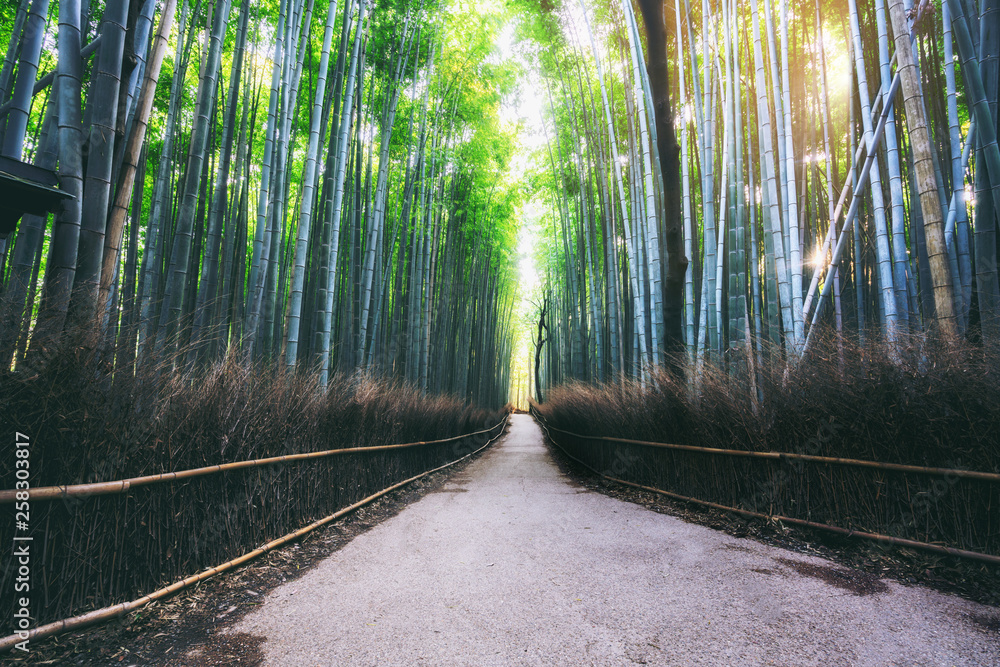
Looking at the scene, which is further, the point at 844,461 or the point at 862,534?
the point at 844,461

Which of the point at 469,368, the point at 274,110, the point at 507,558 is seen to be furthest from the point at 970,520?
the point at 469,368

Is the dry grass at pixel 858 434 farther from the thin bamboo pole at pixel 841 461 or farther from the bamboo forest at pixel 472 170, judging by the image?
the bamboo forest at pixel 472 170

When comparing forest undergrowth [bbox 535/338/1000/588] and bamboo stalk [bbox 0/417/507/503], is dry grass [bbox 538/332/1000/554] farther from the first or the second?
bamboo stalk [bbox 0/417/507/503]

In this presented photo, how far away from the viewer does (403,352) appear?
657 centimetres

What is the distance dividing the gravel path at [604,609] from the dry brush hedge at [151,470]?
15.2 inches

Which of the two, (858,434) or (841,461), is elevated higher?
(858,434)

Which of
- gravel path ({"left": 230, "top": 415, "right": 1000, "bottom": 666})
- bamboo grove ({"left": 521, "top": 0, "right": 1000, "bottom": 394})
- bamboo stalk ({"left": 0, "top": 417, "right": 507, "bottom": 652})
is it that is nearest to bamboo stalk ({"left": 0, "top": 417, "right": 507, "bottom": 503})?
bamboo stalk ({"left": 0, "top": 417, "right": 507, "bottom": 652})

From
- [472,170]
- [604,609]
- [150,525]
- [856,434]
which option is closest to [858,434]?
[856,434]

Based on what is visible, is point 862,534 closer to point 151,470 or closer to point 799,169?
point 151,470

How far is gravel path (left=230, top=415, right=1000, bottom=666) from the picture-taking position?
139cm

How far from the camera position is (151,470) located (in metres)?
1.66

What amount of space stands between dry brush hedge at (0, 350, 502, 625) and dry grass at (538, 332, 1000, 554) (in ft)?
8.28

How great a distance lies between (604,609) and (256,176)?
26.5ft

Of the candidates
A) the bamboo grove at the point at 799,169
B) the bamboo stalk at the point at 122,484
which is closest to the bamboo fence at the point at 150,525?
the bamboo stalk at the point at 122,484
